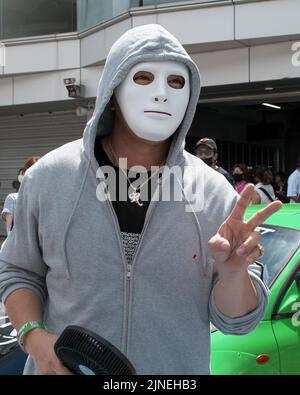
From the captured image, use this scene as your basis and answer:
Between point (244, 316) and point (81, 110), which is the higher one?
point (81, 110)

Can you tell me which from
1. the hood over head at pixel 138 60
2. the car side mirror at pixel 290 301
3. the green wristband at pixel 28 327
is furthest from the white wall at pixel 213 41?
the green wristband at pixel 28 327

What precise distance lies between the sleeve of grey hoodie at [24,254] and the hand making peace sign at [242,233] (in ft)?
1.77

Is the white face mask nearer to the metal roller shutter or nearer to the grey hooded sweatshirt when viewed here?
the grey hooded sweatshirt

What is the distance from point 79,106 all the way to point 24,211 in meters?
12.2

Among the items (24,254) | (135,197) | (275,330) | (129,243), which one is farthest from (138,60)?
(275,330)

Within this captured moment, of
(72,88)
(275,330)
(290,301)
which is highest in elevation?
(72,88)

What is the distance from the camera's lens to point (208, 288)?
172 centimetres

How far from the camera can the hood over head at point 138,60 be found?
1.76 m

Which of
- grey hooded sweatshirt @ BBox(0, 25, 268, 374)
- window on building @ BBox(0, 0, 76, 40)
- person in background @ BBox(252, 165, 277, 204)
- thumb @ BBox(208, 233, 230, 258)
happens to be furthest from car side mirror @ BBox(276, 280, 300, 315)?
window on building @ BBox(0, 0, 76, 40)

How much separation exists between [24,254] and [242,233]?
65 cm

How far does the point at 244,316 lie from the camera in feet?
5.51

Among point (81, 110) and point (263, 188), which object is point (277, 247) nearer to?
point (263, 188)
